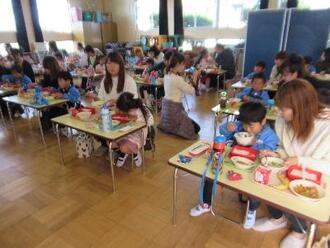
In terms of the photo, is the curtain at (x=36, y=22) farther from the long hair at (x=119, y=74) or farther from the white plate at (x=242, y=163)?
the white plate at (x=242, y=163)

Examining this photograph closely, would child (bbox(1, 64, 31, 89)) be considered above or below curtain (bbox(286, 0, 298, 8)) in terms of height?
below

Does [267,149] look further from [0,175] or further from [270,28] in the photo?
[270,28]

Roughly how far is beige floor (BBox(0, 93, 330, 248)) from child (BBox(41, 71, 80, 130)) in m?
0.80

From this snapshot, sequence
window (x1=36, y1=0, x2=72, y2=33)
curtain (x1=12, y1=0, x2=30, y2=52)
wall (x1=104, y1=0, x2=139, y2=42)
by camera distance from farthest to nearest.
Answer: wall (x1=104, y1=0, x2=139, y2=42) < window (x1=36, y1=0, x2=72, y2=33) < curtain (x1=12, y1=0, x2=30, y2=52)

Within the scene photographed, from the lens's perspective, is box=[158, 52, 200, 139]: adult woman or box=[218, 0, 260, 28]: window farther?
box=[218, 0, 260, 28]: window

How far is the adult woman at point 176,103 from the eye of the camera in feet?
10.9

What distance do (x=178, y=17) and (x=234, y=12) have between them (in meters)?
1.91

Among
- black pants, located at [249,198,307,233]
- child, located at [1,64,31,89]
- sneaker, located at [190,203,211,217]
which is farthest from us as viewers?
child, located at [1,64,31,89]

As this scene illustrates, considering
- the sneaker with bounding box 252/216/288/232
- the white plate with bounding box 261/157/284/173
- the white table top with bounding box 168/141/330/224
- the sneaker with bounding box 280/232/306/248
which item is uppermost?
the white plate with bounding box 261/157/284/173

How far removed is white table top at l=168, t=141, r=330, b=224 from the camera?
3.55ft

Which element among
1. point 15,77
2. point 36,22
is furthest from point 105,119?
point 36,22

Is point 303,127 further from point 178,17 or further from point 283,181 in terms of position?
point 178,17

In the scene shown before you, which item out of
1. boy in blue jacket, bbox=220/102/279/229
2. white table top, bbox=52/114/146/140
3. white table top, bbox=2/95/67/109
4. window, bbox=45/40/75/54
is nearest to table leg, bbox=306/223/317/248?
boy in blue jacket, bbox=220/102/279/229

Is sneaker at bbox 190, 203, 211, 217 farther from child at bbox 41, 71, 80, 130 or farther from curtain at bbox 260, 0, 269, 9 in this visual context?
curtain at bbox 260, 0, 269, 9
